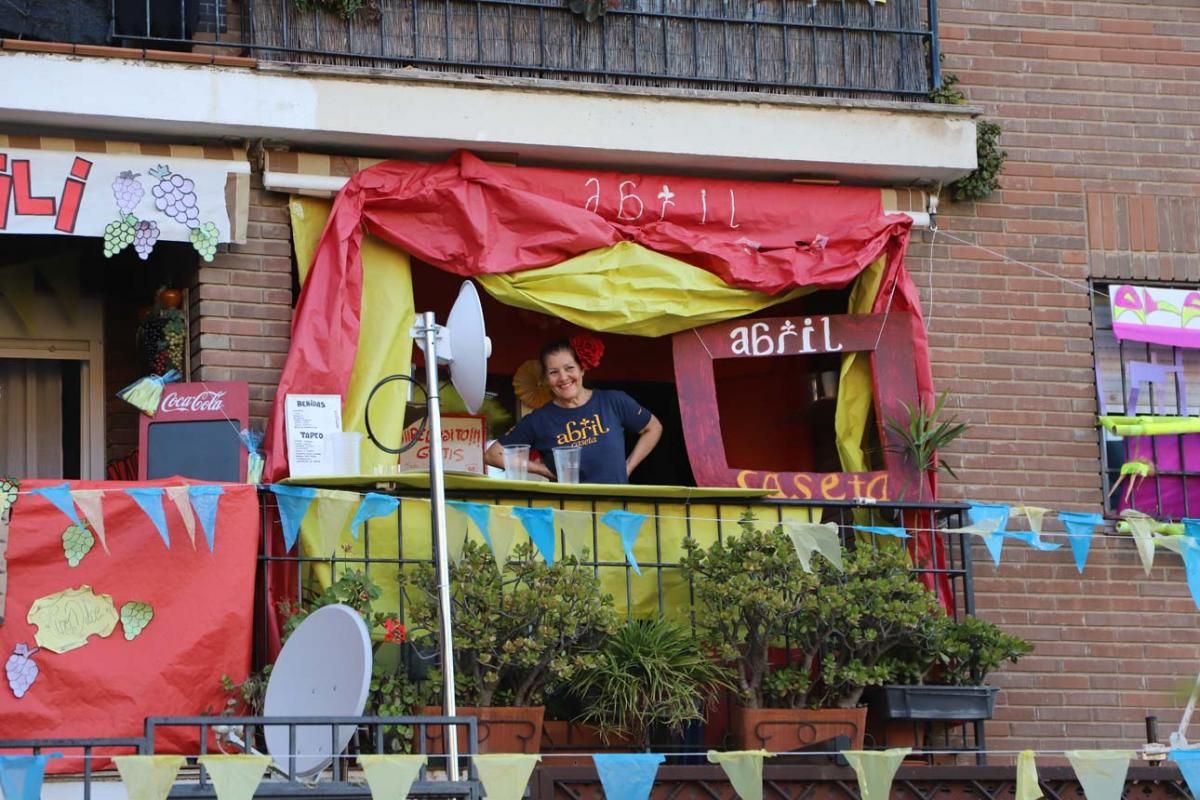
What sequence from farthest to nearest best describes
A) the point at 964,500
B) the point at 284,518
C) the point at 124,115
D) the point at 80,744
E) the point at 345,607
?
the point at 964,500
the point at 124,115
the point at 284,518
the point at 345,607
the point at 80,744

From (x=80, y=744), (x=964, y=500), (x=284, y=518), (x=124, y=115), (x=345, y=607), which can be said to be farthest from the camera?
(x=964, y=500)

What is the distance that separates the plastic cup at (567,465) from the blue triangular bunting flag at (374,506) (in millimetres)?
1219

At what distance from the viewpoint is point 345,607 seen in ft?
28.3

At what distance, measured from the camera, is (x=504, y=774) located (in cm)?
780

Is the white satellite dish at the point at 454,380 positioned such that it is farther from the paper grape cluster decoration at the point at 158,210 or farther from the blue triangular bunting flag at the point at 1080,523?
the blue triangular bunting flag at the point at 1080,523

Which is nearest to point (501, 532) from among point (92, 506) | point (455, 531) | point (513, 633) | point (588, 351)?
point (455, 531)

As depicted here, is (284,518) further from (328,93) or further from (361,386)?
(328,93)

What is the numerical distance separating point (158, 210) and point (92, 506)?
1949 millimetres

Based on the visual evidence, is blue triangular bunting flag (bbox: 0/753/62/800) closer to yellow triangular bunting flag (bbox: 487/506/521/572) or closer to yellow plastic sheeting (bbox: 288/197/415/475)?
yellow triangular bunting flag (bbox: 487/506/521/572)

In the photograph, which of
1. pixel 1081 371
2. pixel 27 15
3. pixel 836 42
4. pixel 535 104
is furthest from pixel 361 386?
pixel 1081 371

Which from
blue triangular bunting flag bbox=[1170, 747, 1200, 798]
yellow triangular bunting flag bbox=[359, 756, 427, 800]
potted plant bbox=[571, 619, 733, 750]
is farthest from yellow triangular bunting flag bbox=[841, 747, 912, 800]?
yellow triangular bunting flag bbox=[359, 756, 427, 800]

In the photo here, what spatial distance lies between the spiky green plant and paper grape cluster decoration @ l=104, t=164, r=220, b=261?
12.4ft

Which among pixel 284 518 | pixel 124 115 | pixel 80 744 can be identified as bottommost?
pixel 80 744

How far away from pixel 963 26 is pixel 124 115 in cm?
493
